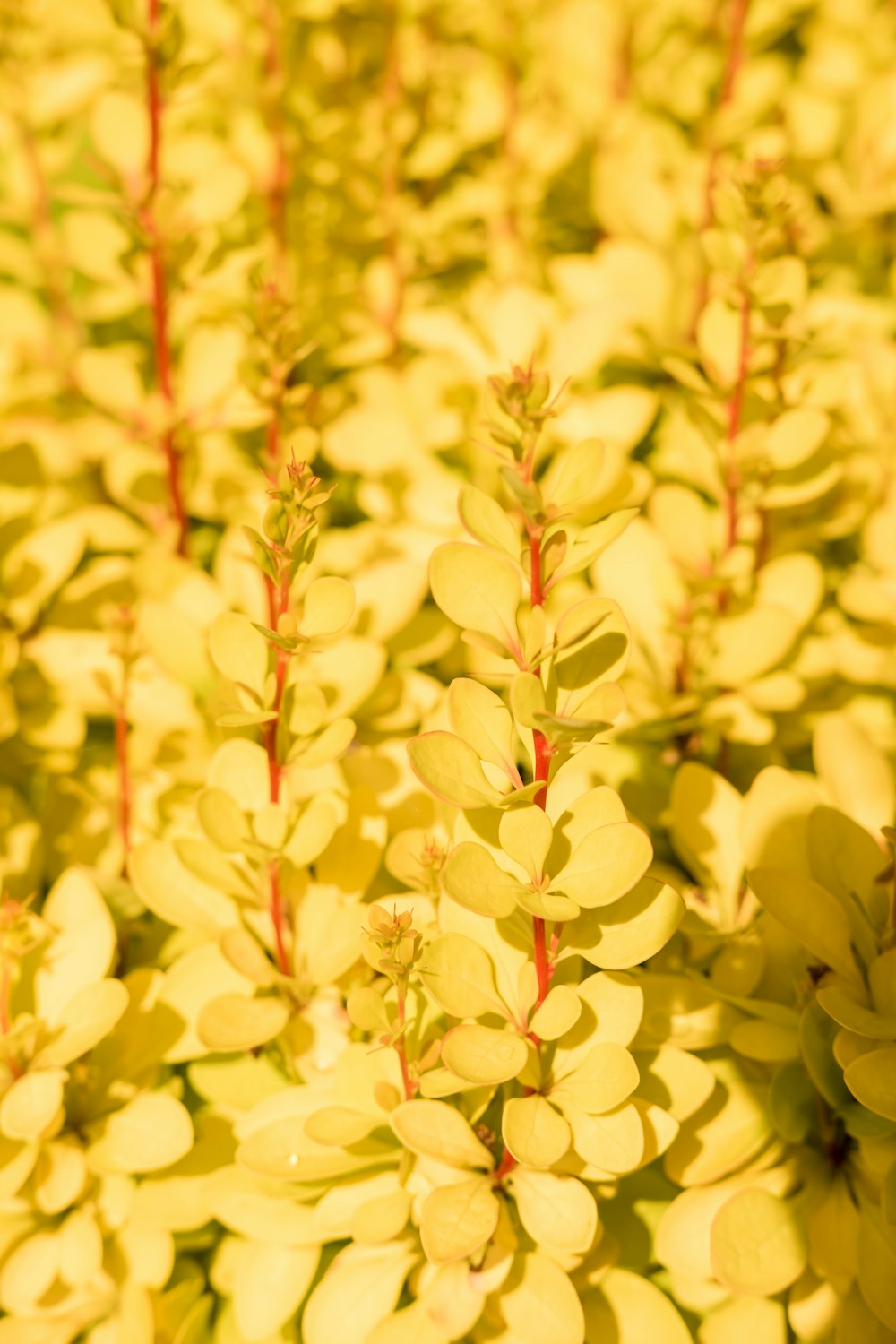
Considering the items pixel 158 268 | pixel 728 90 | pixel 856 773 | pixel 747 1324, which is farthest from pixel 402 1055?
pixel 728 90

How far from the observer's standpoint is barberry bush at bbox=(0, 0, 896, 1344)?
569mm

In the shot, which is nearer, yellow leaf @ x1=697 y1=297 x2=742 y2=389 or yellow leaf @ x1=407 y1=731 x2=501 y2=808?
yellow leaf @ x1=407 y1=731 x2=501 y2=808

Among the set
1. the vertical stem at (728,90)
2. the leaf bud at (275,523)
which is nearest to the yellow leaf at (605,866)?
the leaf bud at (275,523)

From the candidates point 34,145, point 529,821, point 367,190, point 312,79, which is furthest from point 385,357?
point 529,821

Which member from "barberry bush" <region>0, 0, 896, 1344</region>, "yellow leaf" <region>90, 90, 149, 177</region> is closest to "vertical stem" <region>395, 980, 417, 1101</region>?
"barberry bush" <region>0, 0, 896, 1344</region>

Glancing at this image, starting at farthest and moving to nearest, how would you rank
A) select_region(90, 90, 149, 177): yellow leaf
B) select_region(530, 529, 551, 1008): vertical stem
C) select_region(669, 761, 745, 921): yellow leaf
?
select_region(90, 90, 149, 177): yellow leaf < select_region(669, 761, 745, 921): yellow leaf < select_region(530, 529, 551, 1008): vertical stem

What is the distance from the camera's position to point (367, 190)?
1.17 metres

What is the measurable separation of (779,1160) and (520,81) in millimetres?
1205

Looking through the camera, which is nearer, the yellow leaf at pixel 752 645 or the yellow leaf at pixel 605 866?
the yellow leaf at pixel 605 866

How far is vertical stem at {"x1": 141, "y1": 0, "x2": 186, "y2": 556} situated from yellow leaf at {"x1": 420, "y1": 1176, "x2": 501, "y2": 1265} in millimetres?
617

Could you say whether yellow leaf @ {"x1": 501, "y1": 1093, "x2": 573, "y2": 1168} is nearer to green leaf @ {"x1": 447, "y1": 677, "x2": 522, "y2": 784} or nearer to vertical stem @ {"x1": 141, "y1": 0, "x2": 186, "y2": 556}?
green leaf @ {"x1": 447, "y1": 677, "x2": 522, "y2": 784}

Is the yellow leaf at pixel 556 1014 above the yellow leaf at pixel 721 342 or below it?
below

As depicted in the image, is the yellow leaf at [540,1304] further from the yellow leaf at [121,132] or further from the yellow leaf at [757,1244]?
the yellow leaf at [121,132]

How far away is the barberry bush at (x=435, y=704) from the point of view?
569 mm
